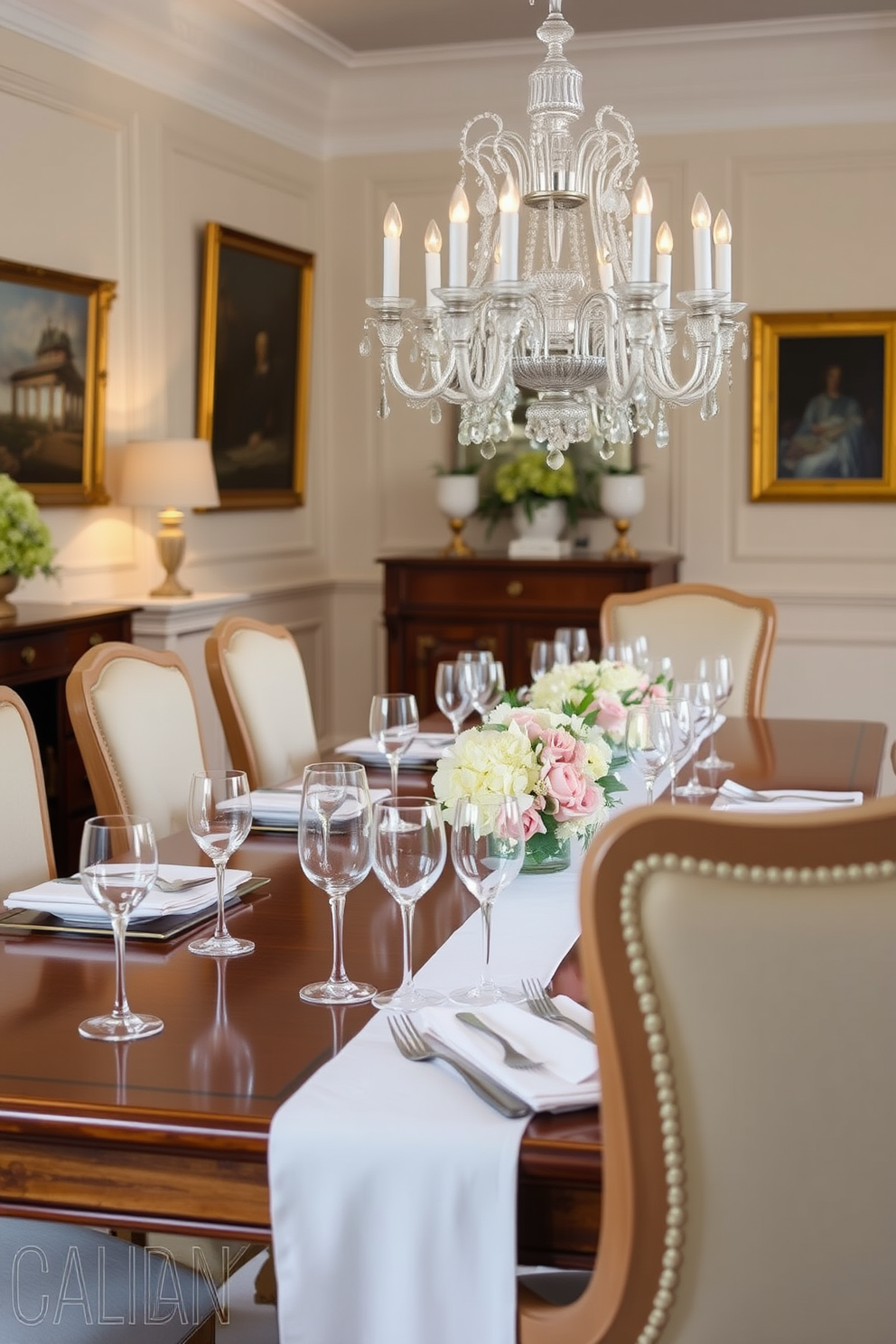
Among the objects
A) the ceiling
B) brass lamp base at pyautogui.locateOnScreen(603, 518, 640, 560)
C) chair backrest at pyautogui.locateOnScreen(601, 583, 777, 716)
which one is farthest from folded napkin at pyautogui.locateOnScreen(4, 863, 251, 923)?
the ceiling

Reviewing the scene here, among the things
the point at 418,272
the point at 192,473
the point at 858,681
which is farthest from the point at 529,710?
the point at 418,272

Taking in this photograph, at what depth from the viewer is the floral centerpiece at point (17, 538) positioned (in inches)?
161

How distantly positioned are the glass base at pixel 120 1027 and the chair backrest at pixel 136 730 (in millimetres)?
1079

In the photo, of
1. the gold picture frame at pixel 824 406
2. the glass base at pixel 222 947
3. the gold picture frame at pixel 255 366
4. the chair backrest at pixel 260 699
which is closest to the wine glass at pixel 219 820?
the glass base at pixel 222 947

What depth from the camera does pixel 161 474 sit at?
16.1 ft

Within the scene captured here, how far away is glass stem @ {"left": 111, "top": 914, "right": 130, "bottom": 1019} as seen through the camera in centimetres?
168

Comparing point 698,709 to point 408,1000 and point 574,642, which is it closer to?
point 574,642

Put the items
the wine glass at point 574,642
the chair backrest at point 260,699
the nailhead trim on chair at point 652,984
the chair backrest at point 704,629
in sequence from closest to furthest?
the nailhead trim on chair at point 652,984
the chair backrest at point 260,699
the wine glass at point 574,642
the chair backrest at point 704,629

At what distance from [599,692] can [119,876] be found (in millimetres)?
1387

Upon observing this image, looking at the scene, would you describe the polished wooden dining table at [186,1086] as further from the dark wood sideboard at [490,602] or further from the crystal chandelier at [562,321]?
the dark wood sideboard at [490,602]

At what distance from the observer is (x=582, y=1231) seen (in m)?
1.43

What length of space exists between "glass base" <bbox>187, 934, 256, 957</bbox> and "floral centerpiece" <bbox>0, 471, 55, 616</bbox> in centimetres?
227

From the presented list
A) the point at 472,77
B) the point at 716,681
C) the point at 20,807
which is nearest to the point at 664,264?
the point at 716,681

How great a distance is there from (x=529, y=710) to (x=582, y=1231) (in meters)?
1.00
